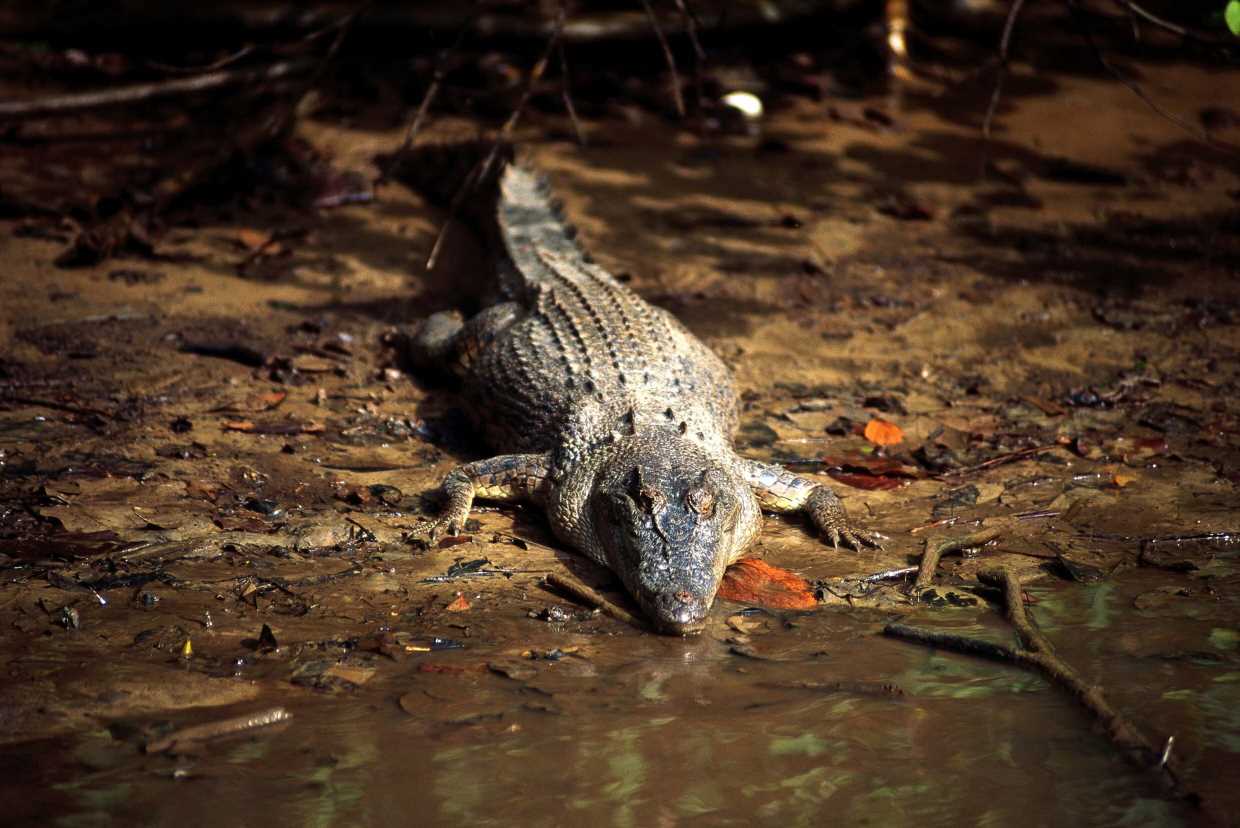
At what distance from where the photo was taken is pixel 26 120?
9.03 m

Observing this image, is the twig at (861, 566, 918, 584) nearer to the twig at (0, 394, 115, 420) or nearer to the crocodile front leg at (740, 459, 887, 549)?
the crocodile front leg at (740, 459, 887, 549)

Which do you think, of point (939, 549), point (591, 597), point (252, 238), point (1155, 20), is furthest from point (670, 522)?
point (252, 238)

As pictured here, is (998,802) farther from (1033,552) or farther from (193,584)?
(193,584)

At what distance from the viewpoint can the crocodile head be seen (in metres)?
4.29

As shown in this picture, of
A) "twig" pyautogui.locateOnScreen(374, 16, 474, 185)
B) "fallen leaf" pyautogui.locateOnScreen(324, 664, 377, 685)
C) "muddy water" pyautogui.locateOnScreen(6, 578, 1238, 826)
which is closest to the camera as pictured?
"muddy water" pyautogui.locateOnScreen(6, 578, 1238, 826)

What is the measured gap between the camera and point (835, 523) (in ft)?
16.5

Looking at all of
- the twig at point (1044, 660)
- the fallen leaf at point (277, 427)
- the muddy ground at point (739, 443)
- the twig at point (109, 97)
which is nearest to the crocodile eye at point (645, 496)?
the muddy ground at point (739, 443)

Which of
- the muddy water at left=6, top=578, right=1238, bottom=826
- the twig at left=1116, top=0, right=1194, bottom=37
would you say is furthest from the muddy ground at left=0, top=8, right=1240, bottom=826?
the twig at left=1116, top=0, right=1194, bottom=37

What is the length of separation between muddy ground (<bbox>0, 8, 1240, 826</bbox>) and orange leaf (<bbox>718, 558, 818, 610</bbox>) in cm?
9

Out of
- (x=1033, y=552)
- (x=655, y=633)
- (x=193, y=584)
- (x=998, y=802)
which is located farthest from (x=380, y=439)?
(x=998, y=802)

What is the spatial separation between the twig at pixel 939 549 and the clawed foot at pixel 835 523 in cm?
23

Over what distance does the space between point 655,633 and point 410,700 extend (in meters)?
0.94

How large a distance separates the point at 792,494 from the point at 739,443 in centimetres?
72

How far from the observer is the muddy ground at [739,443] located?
11.3ft
